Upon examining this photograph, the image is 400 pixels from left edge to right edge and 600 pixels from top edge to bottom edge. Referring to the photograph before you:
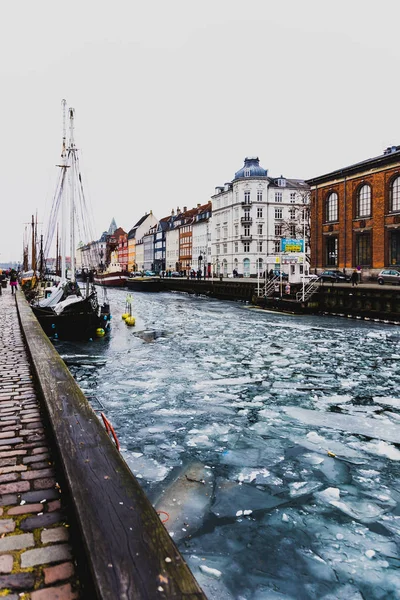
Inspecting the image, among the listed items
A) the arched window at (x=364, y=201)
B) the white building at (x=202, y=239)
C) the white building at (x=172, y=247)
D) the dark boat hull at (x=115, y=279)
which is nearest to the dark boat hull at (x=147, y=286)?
the dark boat hull at (x=115, y=279)

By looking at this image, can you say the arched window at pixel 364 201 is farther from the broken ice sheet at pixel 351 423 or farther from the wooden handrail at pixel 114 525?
the wooden handrail at pixel 114 525

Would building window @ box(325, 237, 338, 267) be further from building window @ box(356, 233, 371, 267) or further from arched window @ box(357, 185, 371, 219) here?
arched window @ box(357, 185, 371, 219)

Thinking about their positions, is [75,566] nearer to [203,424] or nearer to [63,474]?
[63,474]

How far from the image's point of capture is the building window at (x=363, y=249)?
46.5m

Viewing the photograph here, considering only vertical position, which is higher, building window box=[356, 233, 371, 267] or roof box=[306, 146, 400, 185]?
roof box=[306, 146, 400, 185]

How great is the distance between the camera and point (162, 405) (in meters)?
10.2

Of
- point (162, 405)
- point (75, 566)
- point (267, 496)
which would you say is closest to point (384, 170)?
point (162, 405)

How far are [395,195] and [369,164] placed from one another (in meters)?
4.13

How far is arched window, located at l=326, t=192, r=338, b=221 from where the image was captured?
167ft

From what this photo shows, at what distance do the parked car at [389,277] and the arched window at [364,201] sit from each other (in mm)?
7873

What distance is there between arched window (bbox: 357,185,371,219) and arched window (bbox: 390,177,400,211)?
290 centimetres

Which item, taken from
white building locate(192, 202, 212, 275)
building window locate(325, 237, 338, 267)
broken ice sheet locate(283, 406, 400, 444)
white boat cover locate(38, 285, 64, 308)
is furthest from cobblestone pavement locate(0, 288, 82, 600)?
white building locate(192, 202, 212, 275)

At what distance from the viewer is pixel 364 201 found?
47.3 metres

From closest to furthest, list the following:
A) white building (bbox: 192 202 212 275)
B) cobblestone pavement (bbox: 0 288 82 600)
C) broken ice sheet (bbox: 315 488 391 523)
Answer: cobblestone pavement (bbox: 0 288 82 600), broken ice sheet (bbox: 315 488 391 523), white building (bbox: 192 202 212 275)
